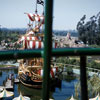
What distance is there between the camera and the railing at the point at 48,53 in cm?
25

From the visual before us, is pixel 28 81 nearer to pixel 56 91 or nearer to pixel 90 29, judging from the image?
pixel 56 91

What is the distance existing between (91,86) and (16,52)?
4.62m

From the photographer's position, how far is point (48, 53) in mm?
260

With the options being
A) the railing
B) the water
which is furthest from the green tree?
the railing

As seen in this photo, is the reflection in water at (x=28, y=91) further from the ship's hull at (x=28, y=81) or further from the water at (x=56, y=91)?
the ship's hull at (x=28, y=81)

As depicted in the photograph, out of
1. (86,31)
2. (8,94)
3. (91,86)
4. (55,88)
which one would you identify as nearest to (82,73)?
(91,86)

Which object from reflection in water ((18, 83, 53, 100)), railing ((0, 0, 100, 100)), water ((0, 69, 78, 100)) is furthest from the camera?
reflection in water ((18, 83, 53, 100))

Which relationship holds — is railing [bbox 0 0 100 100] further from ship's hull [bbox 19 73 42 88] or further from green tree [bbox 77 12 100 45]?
green tree [bbox 77 12 100 45]

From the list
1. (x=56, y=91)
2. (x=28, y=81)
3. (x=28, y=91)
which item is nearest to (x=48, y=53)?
(x=56, y=91)

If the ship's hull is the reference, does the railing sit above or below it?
above

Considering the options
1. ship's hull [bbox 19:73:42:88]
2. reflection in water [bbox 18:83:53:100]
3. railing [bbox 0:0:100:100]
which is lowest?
reflection in water [bbox 18:83:53:100]

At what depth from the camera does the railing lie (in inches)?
10.0

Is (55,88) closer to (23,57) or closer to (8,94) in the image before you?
(8,94)

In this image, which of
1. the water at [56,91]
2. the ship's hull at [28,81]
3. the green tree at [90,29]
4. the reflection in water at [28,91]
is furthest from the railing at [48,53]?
the green tree at [90,29]
